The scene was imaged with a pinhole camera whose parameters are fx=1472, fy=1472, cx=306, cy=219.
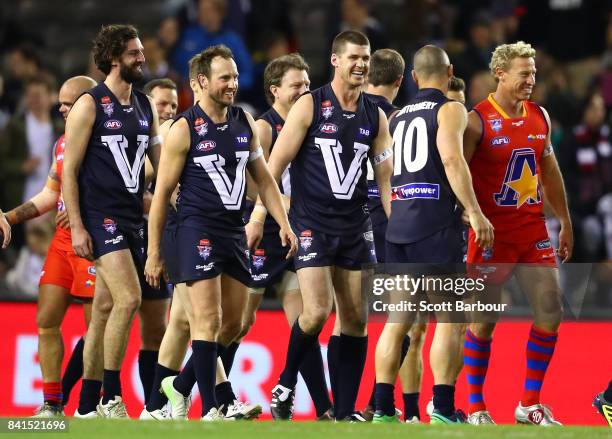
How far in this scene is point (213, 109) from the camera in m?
10.1

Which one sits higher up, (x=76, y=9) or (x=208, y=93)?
(x=76, y=9)

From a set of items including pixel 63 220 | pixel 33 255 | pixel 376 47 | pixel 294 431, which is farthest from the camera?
pixel 376 47

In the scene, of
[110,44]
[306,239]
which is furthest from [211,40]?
[306,239]

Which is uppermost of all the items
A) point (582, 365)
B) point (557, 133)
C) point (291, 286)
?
point (557, 133)

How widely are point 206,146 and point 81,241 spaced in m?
1.11

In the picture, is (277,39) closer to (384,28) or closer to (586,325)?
(384,28)

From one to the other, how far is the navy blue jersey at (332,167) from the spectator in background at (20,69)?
7.75m

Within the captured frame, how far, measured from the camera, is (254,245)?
10.4 m

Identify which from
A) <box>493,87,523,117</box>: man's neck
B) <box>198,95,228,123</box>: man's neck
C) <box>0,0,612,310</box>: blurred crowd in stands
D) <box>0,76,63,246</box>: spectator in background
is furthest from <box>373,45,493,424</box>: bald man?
<box>0,76,63,246</box>: spectator in background

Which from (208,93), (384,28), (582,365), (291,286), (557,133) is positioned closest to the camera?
(208,93)

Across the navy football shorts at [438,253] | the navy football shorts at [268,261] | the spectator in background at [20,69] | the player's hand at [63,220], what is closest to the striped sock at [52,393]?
the player's hand at [63,220]

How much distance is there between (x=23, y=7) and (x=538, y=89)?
24.9 feet

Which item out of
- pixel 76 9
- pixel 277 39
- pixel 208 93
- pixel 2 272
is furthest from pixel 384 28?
pixel 208 93

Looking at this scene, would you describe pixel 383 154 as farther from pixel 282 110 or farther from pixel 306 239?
pixel 282 110
